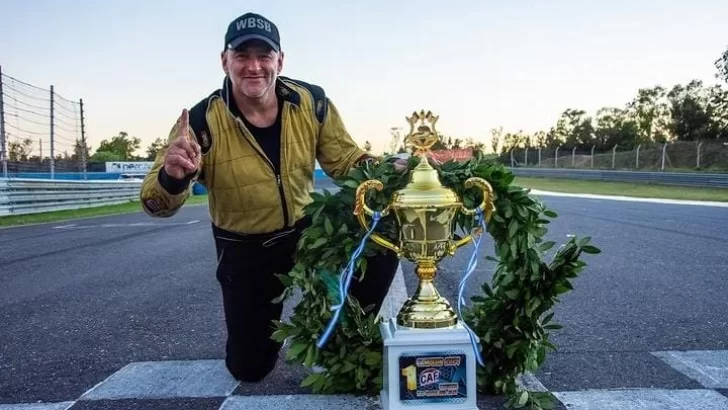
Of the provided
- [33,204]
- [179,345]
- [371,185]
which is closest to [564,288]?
[371,185]

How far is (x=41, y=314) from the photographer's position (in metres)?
5.07

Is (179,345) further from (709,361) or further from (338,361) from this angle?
(709,361)

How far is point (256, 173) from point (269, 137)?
0.75 feet

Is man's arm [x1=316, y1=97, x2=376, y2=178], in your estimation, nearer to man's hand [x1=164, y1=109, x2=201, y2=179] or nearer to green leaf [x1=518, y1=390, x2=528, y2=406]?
man's hand [x1=164, y1=109, x2=201, y2=179]

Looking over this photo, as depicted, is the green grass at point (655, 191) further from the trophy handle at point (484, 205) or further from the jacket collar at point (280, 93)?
the trophy handle at point (484, 205)

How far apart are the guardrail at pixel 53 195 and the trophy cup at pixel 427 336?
16250 mm

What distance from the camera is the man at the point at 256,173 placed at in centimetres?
316

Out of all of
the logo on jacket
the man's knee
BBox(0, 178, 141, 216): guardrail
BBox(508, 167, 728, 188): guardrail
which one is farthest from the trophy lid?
BBox(508, 167, 728, 188): guardrail

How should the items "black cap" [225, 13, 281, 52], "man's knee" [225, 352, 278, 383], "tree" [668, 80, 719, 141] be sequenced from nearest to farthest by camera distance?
"black cap" [225, 13, 281, 52], "man's knee" [225, 352, 278, 383], "tree" [668, 80, 719, 141]

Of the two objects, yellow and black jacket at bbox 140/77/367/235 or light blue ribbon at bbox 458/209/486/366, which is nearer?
light blue ribbon at bbox 458/209/486/366

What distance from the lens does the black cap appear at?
3.08 metres

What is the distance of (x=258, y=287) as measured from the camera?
137 inches

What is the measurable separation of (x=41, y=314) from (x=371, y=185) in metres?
3.82

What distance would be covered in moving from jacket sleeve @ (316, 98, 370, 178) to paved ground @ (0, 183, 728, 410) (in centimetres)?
119
